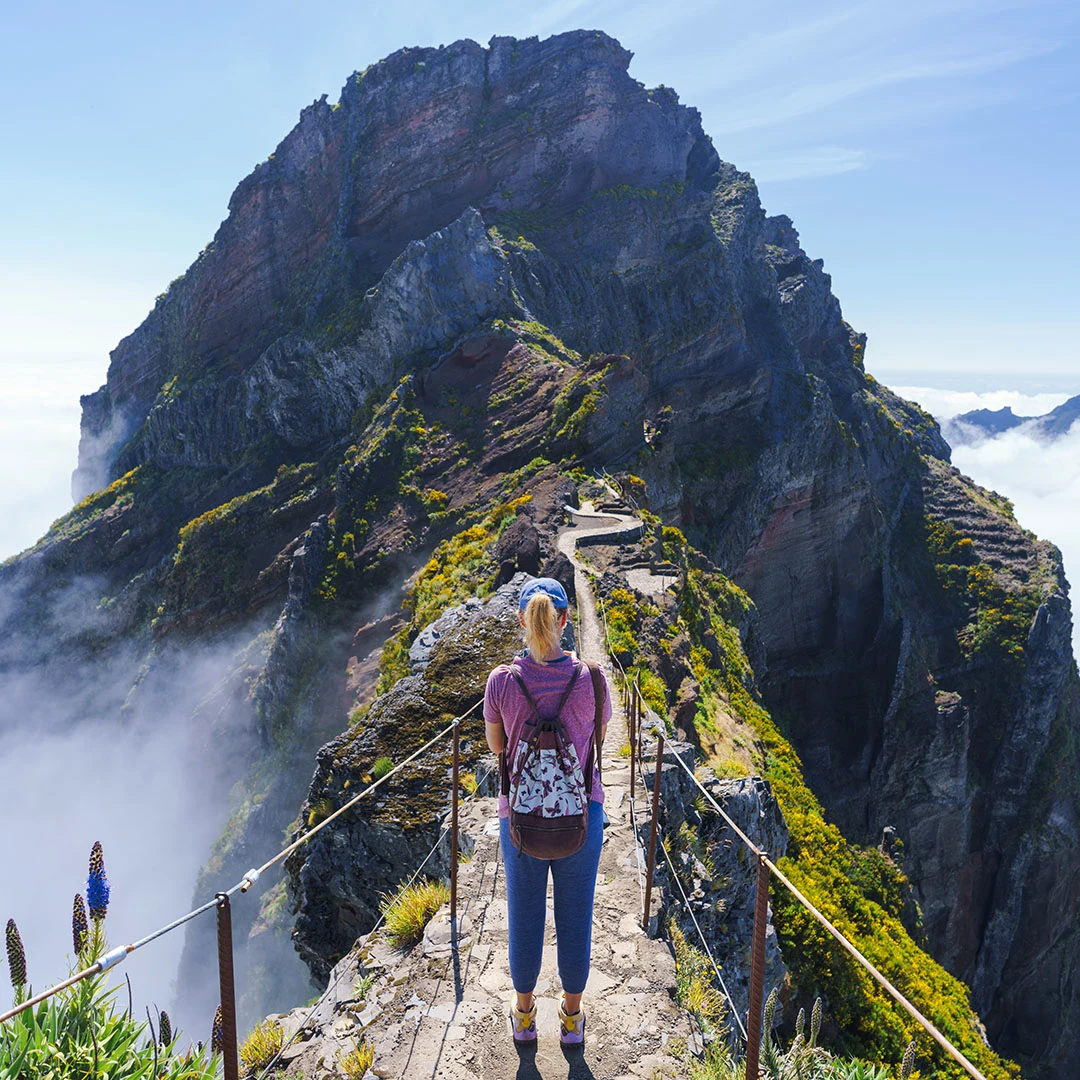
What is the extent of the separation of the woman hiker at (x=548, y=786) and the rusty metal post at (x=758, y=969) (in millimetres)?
976

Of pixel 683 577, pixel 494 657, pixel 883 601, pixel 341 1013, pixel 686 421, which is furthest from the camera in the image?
pixel 883 601

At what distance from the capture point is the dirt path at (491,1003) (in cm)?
457

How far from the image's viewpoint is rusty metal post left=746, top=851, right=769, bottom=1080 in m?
3.59

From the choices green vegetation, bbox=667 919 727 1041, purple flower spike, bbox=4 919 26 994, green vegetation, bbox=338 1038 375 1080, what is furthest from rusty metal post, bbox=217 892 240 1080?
green vegetation, bbox=667 919 727 1041

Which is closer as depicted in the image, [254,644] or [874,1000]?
[874,1000]

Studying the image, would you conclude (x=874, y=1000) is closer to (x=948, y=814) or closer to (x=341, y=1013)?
(x=341, y=1013)

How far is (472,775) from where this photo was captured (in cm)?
892

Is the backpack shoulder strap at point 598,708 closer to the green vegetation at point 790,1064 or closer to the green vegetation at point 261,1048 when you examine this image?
the green vegetation at point 790,1064

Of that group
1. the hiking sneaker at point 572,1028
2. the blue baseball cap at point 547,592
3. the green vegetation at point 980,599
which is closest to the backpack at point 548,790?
the blue baseball cap at point 547,592

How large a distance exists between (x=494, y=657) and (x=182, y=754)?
34.0 m

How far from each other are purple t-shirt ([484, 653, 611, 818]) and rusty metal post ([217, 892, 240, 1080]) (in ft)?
5.05

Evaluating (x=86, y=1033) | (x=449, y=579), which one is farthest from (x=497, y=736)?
(x=449, y=579)

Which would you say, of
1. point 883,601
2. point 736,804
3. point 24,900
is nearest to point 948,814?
point 883,601

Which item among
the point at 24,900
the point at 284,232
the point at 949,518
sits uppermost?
the point at 284,232
